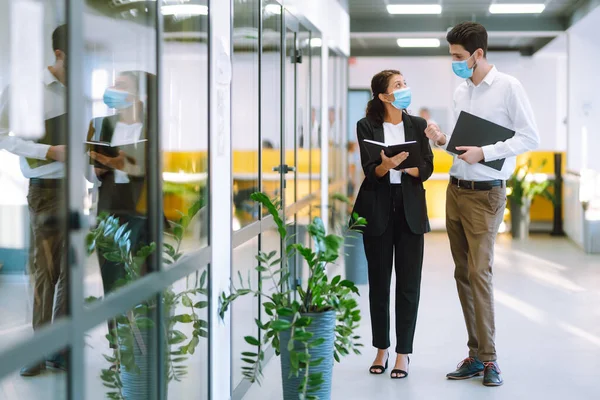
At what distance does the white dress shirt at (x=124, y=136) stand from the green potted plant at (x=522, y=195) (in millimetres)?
9153

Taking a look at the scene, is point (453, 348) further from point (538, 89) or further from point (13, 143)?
point (538, 89)

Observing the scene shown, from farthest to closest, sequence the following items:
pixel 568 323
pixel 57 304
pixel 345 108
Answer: pixel 345 108, pixel 568 323, pixel 57 304

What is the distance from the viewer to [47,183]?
2.15 metres

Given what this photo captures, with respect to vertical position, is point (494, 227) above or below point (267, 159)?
below

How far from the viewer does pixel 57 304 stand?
2.02 meters

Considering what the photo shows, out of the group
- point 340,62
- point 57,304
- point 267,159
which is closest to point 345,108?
point 340,62

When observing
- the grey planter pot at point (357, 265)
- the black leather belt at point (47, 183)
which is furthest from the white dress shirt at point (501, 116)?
the grey planter pot at point (357, 265)

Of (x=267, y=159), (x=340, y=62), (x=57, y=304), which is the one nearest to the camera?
(x=57, y=304)

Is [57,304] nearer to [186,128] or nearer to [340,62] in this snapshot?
[186,128]

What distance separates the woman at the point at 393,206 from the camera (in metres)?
4.16

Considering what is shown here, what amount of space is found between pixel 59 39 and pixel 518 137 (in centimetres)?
260

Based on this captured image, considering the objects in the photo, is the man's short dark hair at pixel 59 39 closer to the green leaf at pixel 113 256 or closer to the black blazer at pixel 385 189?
the green leaf at pixel 113 256

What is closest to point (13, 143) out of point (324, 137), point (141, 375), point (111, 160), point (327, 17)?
point (111, 160)

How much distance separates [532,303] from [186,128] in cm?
438
